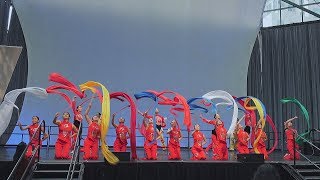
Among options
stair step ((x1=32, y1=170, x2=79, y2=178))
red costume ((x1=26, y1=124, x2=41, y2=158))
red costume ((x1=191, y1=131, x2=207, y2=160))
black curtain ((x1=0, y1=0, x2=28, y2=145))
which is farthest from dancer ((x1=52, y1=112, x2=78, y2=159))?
black curtain ((x1=0, y1=0, x2=28, y2=145))

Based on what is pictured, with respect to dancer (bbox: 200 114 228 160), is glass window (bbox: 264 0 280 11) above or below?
above

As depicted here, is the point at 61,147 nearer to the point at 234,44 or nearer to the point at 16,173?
the point at 16,173

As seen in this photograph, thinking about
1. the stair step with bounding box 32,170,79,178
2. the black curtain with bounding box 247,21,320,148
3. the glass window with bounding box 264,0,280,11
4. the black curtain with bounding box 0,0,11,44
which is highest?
the glass window with bounding box 264,0,280,11

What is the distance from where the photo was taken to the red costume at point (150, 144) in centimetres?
941

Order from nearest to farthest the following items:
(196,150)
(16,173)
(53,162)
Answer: (16,173) < (53,162) < (196,150)

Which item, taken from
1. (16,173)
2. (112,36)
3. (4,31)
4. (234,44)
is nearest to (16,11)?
(4,31)

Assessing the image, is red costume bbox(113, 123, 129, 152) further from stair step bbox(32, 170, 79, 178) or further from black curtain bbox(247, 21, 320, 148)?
black curtain bbox(247, 21, 320, 148)

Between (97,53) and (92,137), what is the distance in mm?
6121

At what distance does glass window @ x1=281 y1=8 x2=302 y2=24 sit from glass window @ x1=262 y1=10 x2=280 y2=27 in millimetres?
207

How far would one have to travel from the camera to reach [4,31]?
1472cm

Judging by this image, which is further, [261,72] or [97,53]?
[261,72]

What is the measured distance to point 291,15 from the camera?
59.0 ft

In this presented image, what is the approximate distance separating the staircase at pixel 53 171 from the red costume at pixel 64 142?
106 centimetres

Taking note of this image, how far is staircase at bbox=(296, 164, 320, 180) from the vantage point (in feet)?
27.8
